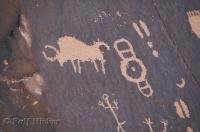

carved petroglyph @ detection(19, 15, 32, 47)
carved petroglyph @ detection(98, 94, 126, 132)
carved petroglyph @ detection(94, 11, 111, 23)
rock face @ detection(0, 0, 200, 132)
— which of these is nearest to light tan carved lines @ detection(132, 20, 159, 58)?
rock face @ detection(0, 0, 200, 132)

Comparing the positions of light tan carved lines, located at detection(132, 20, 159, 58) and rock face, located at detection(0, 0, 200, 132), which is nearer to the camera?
rock face, located at detection(0, 0, 200, 132)

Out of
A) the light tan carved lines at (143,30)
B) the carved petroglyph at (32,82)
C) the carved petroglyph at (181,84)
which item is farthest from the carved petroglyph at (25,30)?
the carved petroglyph at (181,84)

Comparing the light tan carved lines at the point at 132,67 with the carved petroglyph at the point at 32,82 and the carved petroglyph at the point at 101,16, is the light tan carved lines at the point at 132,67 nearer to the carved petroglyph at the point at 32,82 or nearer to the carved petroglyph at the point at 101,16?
the carved petroglyph at the point at 101,16

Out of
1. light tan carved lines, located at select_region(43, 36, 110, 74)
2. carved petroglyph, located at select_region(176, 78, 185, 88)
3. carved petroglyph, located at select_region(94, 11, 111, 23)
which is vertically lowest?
carved petroglyph, located at select_region(176, 78, 185, 88)

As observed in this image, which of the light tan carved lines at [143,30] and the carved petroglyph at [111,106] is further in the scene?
the light tan carved lines at [143,30]

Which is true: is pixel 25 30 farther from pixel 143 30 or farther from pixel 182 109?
pixel 182 109

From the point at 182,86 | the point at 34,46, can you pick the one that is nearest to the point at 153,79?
the point at 182,86

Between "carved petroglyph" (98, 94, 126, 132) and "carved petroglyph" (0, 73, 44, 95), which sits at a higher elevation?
"carved petroglyph" (0, 73, 44, 95)

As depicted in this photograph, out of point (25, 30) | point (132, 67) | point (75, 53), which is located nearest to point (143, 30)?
point (132, 67)

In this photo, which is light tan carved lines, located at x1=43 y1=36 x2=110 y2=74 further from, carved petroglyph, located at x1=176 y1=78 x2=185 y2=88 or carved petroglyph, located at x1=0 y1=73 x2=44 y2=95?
carved petroglyph, located at x1=176 y1=78 x2=185 y2=88
